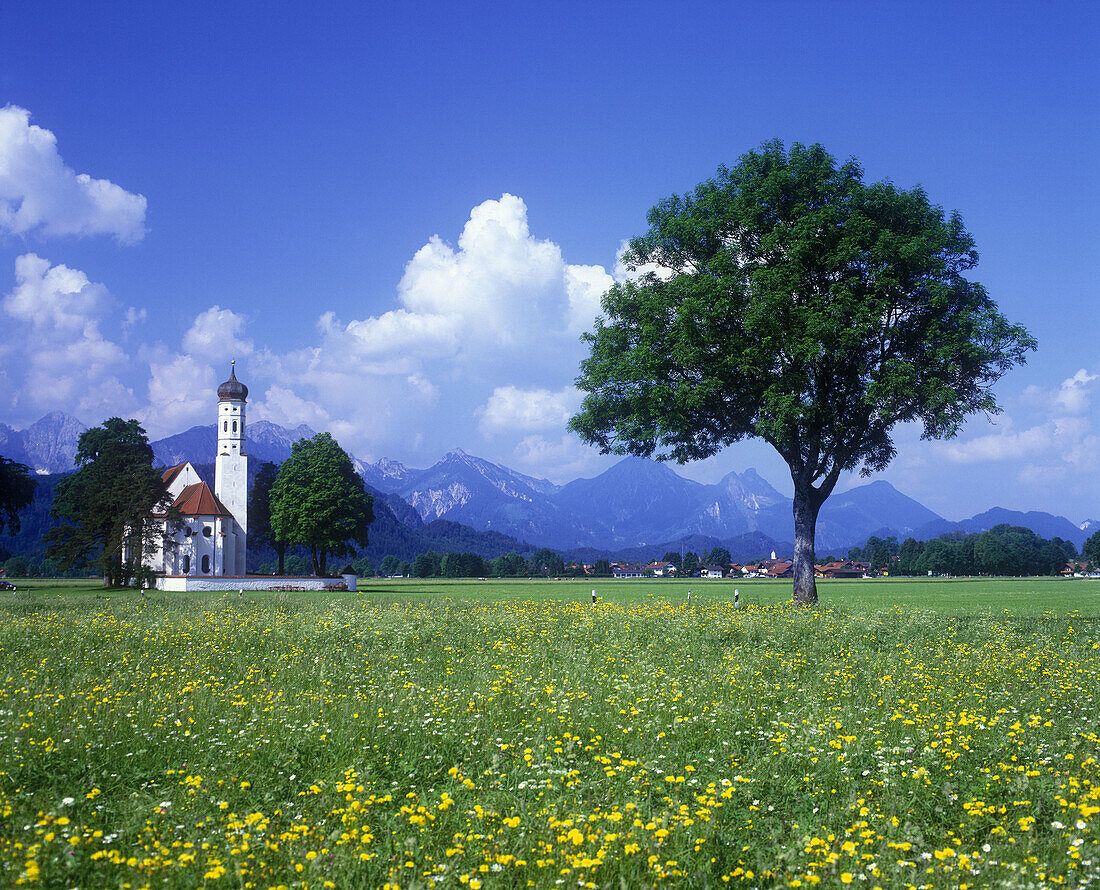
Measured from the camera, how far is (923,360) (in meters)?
26.2

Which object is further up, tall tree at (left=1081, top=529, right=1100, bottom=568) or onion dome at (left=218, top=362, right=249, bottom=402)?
onion dome at (left=218, top=362, right=249, bottom=402)

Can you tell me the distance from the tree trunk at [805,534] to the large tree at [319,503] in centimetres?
5163

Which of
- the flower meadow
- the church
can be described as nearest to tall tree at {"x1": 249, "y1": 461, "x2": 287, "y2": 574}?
the church

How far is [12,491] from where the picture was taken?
58.5m

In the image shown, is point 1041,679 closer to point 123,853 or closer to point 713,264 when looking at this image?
point 123,853

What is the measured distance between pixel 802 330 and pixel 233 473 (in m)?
71.2

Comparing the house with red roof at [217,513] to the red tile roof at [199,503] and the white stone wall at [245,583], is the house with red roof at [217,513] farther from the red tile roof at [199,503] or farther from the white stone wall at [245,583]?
the white stone wall at [245,583]

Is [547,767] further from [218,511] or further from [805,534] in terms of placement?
[218,511]

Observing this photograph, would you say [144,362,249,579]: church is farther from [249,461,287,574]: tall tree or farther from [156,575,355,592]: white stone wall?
[156,575,355,592]: white stone wall

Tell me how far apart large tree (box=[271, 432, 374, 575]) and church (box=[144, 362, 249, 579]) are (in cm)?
748

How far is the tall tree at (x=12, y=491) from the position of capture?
57.9 meters

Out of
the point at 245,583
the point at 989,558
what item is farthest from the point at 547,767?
the point at 989,558

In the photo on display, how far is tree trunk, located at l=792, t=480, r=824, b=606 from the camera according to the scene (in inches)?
1104

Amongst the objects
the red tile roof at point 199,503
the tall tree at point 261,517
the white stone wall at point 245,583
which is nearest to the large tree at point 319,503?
the white stone wall at point 245,583
